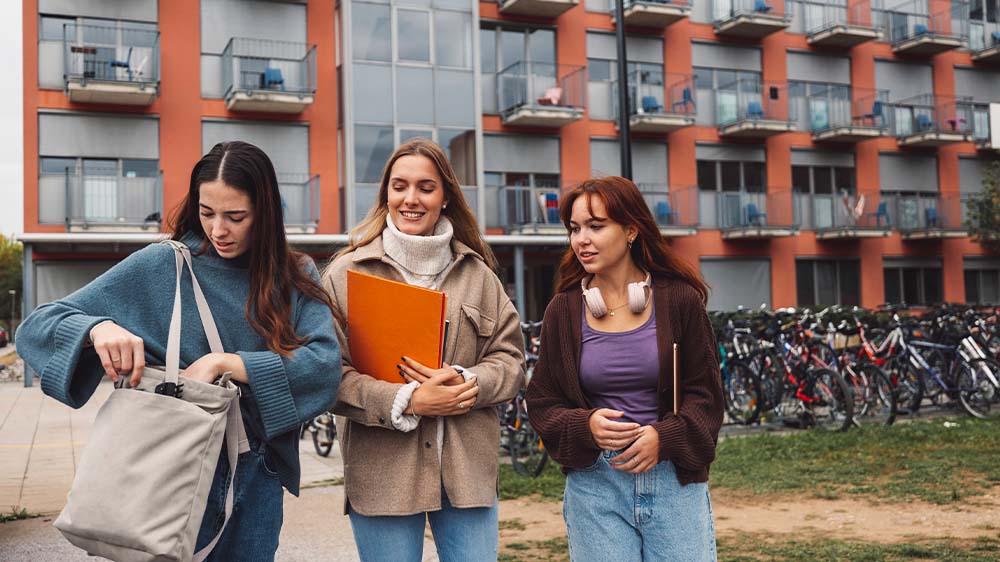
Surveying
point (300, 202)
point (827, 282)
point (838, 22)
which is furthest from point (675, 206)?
point (300, 202)

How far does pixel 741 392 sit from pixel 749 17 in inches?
732

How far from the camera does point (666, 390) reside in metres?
2.52

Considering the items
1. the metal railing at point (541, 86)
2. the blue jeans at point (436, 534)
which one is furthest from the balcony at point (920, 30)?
the blue jeans at point (436, 534)

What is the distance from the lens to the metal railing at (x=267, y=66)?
21.5 meters

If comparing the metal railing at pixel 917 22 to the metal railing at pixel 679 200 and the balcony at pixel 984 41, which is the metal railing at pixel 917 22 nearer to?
the balcony at pixel 984 41

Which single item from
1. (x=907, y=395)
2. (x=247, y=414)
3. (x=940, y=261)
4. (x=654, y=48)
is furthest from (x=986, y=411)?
(x=940, y=261)

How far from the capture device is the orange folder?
2428mm

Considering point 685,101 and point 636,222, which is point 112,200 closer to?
point 685,101

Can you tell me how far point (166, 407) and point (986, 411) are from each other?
10.5m

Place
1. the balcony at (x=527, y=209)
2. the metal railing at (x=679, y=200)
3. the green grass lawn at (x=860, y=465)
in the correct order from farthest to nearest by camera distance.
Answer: the metal railing at (x=679, y=200), the balcony at (x=527, y=209), the green grass lawn at (x=860, y=465)

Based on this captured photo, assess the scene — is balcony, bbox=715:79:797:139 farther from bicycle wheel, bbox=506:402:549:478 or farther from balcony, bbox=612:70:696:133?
bicycle wheel, bbox=506:402:549:478

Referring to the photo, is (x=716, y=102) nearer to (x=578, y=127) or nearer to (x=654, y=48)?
(x=654, y=48)

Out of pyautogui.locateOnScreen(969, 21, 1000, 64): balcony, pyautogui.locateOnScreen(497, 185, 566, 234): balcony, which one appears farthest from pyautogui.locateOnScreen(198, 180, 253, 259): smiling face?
pyautogui.locateOnScreen(969, 21, 1000, 64): balcony

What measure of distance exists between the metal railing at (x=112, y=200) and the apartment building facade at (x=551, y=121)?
47 millimetres
